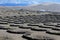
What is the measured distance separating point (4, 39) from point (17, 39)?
17cm

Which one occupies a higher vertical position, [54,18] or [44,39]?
[44,39]

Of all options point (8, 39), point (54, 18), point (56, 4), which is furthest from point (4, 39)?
point (56, 4)

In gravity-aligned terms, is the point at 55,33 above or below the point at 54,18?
above

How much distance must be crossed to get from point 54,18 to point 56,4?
11539mm

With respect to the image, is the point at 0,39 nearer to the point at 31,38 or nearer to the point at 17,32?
the point at 31,38

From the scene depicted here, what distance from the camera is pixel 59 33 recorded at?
232 centimetres

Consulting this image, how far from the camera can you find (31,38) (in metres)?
1.94

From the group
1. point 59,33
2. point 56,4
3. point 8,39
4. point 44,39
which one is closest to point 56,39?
point 44,39


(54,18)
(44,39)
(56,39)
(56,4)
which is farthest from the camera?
(56,4)

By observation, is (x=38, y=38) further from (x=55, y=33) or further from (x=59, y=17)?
(x=59, y=17)

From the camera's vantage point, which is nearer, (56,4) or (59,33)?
(59,33)

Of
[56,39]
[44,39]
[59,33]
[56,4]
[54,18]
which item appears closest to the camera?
[44,39]

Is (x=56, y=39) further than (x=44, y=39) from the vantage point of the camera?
Yes

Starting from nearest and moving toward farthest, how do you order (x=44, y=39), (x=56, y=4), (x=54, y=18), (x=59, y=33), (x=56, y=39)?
(x=44, y=39)
(x=56, y=39)
(x=59, y=33)
(x=54, y=18)
(x=56, y=4)
